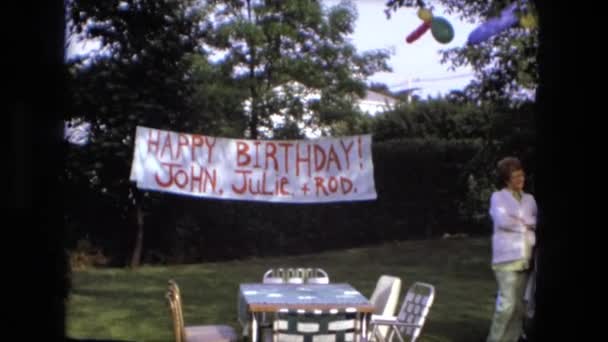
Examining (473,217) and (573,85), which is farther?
(473,217)

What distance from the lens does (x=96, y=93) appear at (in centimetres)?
1528

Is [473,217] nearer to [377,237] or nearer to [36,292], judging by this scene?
[377,237]

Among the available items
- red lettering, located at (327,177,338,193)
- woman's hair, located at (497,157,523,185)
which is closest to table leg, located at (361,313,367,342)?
woman's hair, located at (497,157,523,185)

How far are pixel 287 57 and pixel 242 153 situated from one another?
24.0 feet

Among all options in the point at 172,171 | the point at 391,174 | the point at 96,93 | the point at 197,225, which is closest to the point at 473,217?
the point at 391,174

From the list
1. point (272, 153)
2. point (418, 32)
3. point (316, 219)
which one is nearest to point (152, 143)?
point (272, 153)

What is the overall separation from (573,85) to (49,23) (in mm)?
3179

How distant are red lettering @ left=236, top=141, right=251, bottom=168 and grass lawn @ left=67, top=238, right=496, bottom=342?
1.78m

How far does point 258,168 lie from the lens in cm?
1030

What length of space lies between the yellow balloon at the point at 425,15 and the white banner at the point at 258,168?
131 inches

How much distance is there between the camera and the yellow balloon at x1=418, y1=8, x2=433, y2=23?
6.83m

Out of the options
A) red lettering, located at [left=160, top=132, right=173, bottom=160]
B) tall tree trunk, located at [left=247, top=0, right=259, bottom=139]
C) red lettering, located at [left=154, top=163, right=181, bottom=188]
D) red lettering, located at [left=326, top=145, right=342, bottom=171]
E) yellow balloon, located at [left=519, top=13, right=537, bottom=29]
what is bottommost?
red lettering, located at [left=154, top=163, right=181, bottom=188]

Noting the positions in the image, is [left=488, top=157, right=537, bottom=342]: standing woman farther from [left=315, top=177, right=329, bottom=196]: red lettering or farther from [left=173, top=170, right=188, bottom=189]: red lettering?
[left=173, top=170, right=188, bottom=189]: red lettering

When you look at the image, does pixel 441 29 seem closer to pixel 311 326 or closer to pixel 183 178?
pixel 311 326
